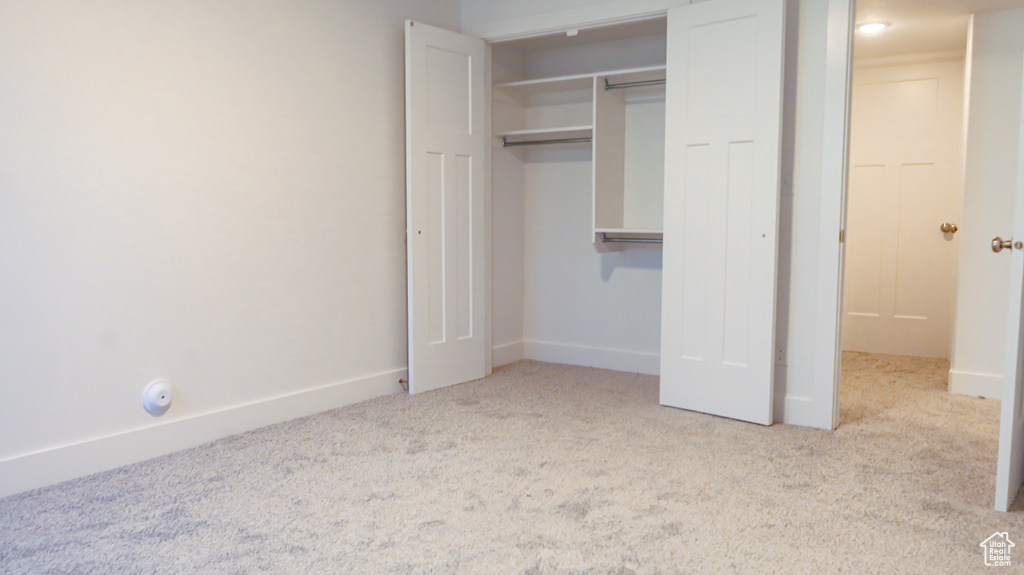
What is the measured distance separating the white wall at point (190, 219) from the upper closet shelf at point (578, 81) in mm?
852

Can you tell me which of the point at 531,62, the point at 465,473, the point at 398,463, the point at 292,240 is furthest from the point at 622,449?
the point at 531,62

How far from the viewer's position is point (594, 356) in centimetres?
477

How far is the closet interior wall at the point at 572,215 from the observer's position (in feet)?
14.6

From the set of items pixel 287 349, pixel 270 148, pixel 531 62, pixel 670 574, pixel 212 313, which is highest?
pixel 531 62

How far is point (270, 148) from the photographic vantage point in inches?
132

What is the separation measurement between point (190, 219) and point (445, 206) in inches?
58.2

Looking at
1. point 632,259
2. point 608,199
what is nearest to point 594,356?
point 632,259

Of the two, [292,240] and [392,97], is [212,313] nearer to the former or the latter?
[292,240]

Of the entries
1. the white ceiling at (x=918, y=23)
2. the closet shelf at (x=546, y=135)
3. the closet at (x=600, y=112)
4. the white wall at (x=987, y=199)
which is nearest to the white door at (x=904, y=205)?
the white ceiling at (x=918, y=23)

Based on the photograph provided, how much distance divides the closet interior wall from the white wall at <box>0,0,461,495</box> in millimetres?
997

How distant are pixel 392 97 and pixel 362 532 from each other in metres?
2.52

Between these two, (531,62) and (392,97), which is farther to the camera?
(531,62)

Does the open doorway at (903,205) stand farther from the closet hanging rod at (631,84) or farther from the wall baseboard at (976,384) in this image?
the closet hanging rod at (631,84)

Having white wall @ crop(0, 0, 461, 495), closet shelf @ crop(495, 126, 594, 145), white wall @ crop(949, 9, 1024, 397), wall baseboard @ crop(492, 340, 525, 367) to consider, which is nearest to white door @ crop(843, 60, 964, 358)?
white wall @ crop(949, 9, 1024, 397)
